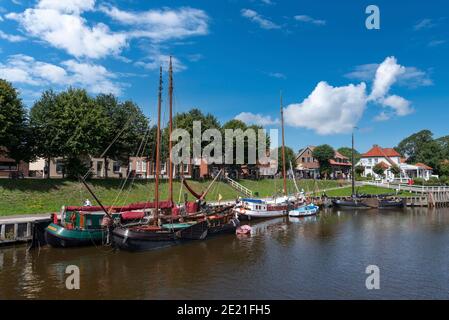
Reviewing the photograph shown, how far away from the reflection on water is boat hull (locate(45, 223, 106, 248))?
0.70 metres

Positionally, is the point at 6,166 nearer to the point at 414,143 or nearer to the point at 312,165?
the point at 312,165

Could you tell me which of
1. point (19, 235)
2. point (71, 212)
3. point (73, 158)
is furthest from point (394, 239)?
point (73, 158)

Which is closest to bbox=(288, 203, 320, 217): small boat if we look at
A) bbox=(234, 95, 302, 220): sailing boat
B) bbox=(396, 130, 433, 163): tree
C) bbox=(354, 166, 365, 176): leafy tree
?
bbox=(234, 95, 302, 220): sailing boat

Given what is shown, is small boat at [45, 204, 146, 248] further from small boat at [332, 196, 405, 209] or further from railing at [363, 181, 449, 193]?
railing at [363, 181, 449, 193]

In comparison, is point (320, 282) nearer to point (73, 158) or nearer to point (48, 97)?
point (73, 158)

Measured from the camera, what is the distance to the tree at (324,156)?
107m

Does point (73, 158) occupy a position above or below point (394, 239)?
above

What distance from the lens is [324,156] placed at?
107 meters

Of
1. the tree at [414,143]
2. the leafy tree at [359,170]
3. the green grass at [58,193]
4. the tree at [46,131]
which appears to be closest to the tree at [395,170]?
the leafy tree at [359,170]

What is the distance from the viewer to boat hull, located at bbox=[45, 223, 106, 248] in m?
28.7

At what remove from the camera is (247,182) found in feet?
261

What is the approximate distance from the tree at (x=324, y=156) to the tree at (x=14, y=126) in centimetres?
8134

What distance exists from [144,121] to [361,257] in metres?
47.4

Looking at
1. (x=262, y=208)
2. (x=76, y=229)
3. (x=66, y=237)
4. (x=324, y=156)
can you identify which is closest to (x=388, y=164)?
(x=324, y=156)
